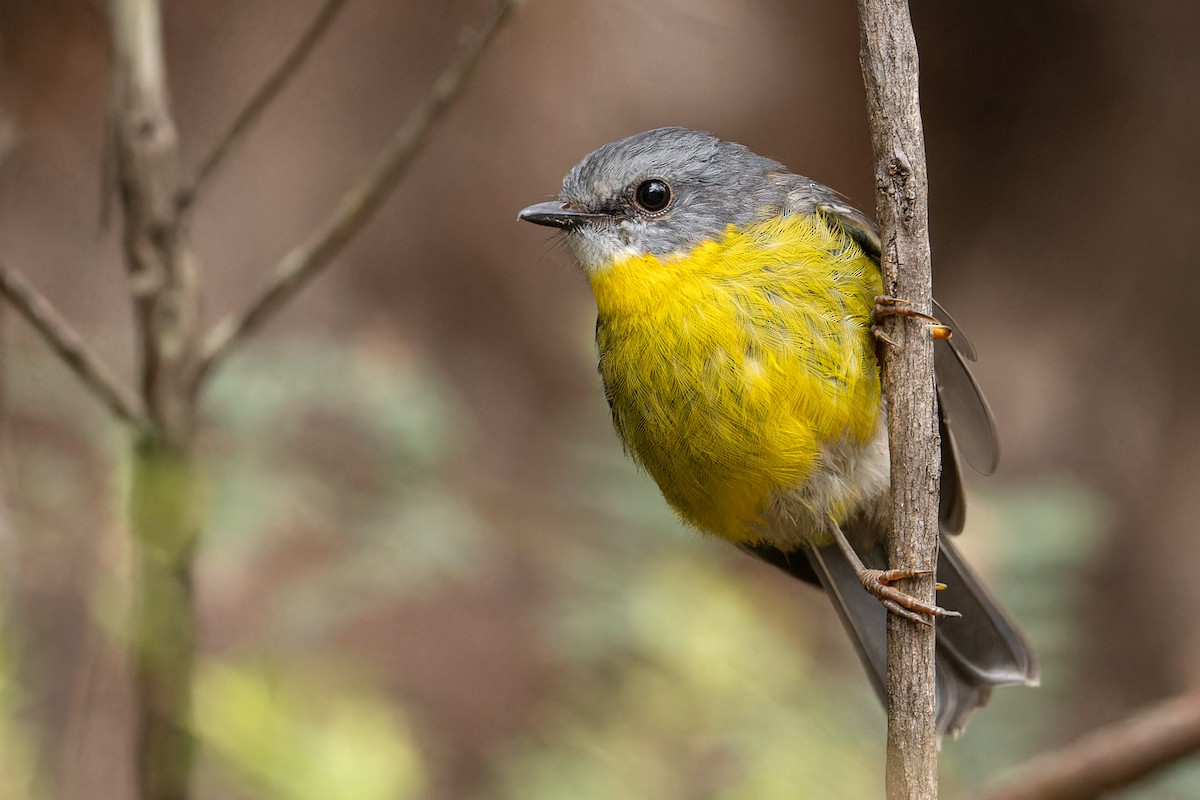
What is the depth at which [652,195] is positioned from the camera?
3006 millimetres

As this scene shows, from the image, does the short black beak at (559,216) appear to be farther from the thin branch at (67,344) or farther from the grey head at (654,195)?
the thin branch at (67,344)

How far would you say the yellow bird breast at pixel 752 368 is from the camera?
2.65 m

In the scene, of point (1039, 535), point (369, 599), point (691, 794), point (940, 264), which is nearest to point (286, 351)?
point (369, 599)

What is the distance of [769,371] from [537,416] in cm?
448

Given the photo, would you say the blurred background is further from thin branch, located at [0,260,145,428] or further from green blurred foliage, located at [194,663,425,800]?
thin branch, located at [0,260,145,428]

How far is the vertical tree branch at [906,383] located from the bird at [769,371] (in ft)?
0.26

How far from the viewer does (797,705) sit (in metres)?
4.10

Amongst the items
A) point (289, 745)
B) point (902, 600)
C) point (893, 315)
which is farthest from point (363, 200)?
point (289, 745)

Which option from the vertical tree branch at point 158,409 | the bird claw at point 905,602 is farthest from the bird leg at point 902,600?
the vertical tree branch at point 158,409

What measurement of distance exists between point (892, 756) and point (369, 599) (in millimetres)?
2621

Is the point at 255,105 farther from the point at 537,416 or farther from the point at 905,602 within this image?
the point at 537,416

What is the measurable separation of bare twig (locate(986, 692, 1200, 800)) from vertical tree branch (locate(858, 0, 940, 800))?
0.56m

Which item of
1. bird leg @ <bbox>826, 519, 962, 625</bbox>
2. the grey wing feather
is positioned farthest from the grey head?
bird leg @ <bbox>826, 519, 962, 625</bbox>

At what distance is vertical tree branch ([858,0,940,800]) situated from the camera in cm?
213
